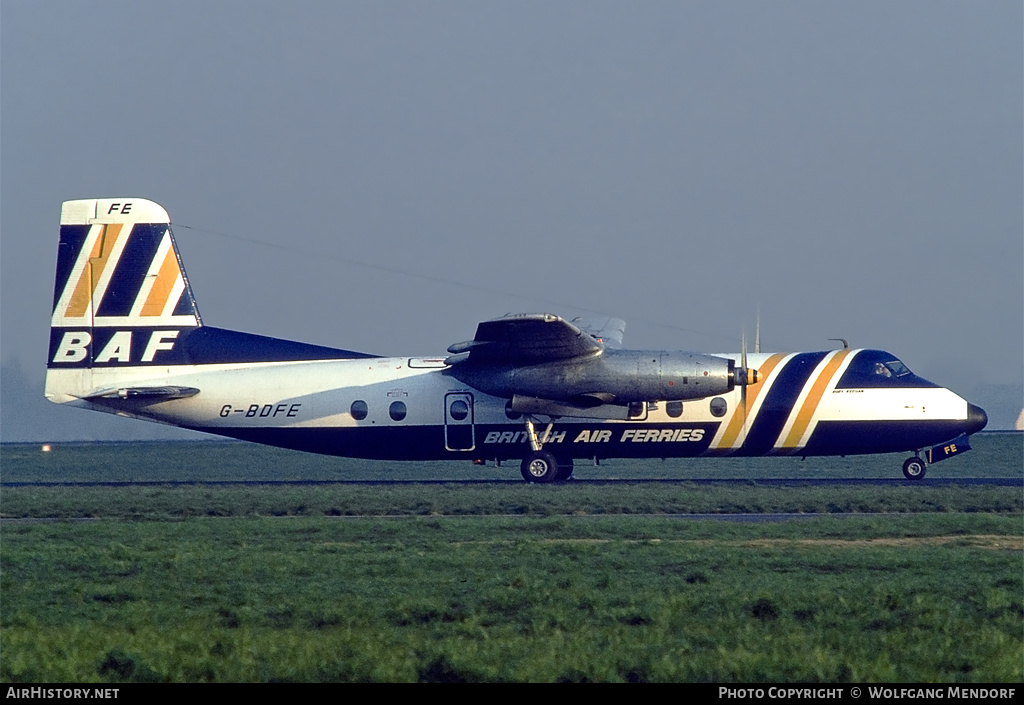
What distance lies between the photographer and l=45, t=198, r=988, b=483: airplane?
26.0 m

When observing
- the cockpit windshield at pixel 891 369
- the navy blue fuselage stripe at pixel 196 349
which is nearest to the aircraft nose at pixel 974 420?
the cockpit windshield at pixel 891 369

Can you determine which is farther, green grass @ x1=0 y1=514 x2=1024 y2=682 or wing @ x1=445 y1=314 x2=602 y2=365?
wing @ x1=445 y1=314 x2=602 y2=365

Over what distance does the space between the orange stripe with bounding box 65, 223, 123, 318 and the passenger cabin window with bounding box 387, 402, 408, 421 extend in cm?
815

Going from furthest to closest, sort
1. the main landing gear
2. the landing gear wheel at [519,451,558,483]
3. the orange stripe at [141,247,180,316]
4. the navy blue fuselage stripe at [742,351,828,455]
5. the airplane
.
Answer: the orange stripe at [141,247,180,316] → the landing gear wheel at [519,451,558,483] → the main landing gear → the navy blue fuselage stripe at [742,351,828,455] → the airplane

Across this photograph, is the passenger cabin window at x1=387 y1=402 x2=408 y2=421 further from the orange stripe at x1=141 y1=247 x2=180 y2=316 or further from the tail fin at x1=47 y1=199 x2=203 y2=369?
the orange stripe at x1=141 y1=247 x2=180 y2=316

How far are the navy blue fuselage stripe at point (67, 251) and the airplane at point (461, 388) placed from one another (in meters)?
0.05

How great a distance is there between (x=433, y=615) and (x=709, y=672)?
11.0ft

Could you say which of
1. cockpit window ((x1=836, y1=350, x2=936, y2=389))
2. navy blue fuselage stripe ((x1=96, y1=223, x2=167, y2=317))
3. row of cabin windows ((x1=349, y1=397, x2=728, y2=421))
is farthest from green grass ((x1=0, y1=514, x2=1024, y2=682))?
navy blue fuselage stripe ((x1=96, y1=223, x2=167, y2=317))


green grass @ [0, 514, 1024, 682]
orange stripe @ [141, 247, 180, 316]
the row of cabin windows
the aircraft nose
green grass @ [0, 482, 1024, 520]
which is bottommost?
green grass @ [0, 514, 1024, 682]

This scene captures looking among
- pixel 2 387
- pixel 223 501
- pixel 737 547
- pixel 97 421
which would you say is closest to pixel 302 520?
pixel 223 501

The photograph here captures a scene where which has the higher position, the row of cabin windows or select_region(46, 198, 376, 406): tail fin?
select_region(46, 198, 376, 406): tail fin

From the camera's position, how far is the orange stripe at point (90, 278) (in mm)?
28125

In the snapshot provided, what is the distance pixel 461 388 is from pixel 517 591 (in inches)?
594

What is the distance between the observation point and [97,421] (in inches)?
4166
